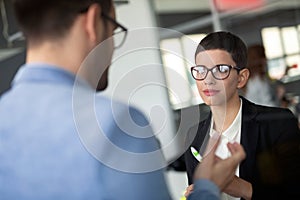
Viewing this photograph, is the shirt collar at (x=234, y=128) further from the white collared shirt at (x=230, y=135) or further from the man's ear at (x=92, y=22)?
the man's ear at (x=92, y=22)

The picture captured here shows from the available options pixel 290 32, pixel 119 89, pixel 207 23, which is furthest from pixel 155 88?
pixel 290 32

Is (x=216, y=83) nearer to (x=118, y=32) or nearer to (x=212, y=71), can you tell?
(x=212, y=71)

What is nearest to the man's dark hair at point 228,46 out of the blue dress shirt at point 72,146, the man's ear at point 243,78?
the man's ear at point 243,78

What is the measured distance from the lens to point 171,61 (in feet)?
2.54

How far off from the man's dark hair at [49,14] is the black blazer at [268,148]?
0.32 m

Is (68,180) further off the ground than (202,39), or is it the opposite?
(202,39)

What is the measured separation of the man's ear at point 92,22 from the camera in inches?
20.9

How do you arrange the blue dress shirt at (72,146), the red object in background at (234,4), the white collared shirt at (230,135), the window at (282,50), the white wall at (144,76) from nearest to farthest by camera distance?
the blue dress shirt at (72,146) < the white collared shirt at (230,135) < the white wall at (144,76) < the window at (282,50) < the red object in background at (234,4)

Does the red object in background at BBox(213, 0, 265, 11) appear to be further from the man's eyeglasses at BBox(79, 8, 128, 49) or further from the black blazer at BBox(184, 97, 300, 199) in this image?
the man's eyeglasses at BBox(79, 8, 128, 49)

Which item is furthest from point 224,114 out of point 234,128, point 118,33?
point 118,33

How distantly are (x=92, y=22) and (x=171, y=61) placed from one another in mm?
272

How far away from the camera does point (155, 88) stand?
0.79 m

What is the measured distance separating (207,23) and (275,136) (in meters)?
0.30

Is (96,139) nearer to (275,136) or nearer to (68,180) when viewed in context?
(68,180)
